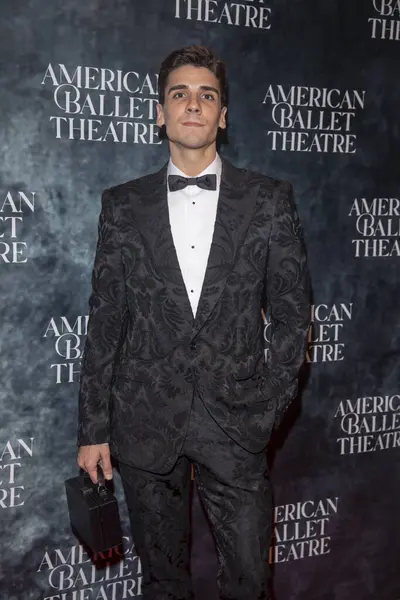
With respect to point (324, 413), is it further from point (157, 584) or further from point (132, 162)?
point (132, 162)

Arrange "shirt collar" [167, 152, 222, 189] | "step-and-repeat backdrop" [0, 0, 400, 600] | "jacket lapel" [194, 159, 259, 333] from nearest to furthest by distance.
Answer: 1. "jacket lapel" [194, 159, 259, 333]
2. "shirt collar" [167, 152, 222, 189]
3. "step-and-repeat backdrop" [0, 0, 400, 600]

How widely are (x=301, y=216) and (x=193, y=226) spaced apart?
86cm

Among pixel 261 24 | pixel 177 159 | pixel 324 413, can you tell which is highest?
pixel 261 24

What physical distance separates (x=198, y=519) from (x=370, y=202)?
5.20 ft

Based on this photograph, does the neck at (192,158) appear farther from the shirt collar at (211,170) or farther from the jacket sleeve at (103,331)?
the jacket sleeve at (103,331)

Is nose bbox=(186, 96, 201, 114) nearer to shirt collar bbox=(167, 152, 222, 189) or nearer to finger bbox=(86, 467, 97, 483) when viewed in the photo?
shirt collar bbox=(167, 152, 222, 189)

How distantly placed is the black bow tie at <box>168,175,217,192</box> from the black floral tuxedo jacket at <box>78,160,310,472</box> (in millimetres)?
37

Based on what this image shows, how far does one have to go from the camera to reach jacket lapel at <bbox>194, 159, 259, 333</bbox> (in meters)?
2.12

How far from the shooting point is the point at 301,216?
2926 millimetres

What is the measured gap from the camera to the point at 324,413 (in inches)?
124

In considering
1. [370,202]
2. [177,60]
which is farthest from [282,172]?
[177,60]

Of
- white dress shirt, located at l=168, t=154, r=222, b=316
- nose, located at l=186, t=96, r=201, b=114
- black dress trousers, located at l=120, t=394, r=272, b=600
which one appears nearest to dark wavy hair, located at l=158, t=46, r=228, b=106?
nose, located at l=186, t=96, r=201, b=114

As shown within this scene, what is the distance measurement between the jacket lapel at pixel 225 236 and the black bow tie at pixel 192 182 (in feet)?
0.13

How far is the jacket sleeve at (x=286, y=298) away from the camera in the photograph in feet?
7.08
